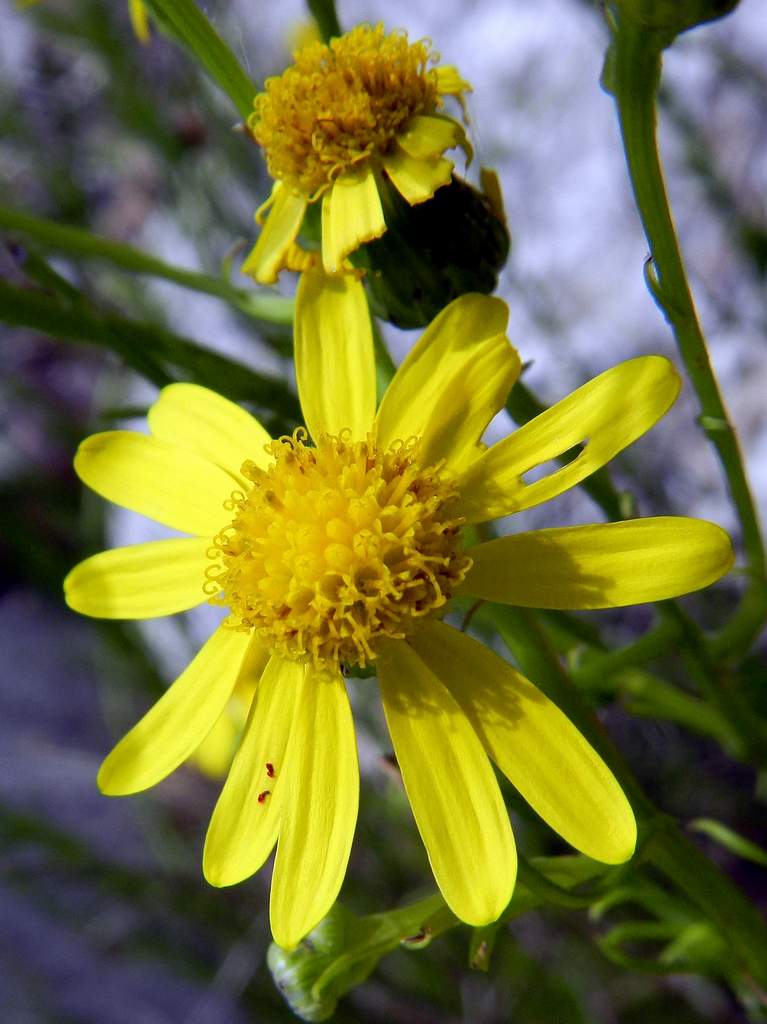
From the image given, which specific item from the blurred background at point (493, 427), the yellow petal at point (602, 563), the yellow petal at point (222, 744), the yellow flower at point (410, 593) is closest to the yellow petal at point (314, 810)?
the yellow flower at point (410, 593)

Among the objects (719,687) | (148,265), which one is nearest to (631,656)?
(719,687)

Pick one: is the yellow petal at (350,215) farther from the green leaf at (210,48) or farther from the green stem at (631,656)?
the green stem at (631,656)

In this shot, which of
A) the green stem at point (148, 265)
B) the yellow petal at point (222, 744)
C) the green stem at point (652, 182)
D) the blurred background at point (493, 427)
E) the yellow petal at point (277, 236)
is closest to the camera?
the green stem at point (652, 182)

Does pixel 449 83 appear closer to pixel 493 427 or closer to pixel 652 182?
pixel 652 182

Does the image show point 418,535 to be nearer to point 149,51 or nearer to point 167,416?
point 167,416

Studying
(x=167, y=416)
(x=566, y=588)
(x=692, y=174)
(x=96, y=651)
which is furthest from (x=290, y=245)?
(x=96, y=651)

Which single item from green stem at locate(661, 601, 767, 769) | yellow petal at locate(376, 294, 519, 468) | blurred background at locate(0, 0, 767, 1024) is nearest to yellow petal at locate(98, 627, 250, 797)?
yellow petal at locate(376, 294, 519, 468)
